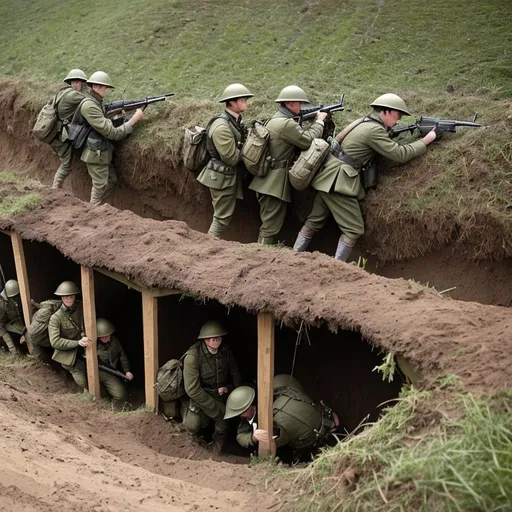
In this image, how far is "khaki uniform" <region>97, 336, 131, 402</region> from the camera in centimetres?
1037

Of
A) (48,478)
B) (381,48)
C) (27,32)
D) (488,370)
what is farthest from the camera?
Result: (27,32)

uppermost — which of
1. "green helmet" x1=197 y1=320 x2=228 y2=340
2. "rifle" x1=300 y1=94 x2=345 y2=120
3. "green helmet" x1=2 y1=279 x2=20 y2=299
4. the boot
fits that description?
"rifle" x1=300 y1=94 x2=345 y2=120

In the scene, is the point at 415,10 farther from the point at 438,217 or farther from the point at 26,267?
the point at 26,267

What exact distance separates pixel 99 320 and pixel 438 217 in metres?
4.99

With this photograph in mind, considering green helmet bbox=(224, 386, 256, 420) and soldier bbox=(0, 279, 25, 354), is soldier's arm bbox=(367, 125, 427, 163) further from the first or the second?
soldier bbox=(0, 279, 25, 354)

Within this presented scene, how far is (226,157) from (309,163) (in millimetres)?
1238

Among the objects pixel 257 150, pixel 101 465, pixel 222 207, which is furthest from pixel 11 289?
pixel 101 465

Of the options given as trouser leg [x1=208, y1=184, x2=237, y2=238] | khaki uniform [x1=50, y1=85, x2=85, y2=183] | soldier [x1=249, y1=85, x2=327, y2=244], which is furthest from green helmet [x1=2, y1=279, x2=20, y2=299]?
soldier [x1=249, y1=85, x2=327, y2=244]

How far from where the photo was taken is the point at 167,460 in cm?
780

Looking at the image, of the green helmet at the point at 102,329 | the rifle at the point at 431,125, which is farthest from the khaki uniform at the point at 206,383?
the rifle at the point at 431,125

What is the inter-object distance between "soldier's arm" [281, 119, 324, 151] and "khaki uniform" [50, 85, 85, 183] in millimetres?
3900

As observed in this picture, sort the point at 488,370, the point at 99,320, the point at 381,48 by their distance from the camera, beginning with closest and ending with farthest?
the point at 488,370 → the point at 99,320 → the point at 381,48

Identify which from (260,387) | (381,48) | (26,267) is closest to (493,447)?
(260,387)

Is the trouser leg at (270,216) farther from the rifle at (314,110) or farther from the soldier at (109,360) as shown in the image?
the soldier at (109,360)
